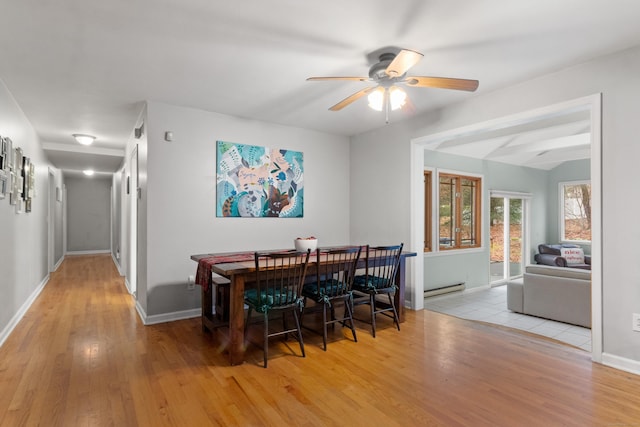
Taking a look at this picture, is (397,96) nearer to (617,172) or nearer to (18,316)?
(617,172)

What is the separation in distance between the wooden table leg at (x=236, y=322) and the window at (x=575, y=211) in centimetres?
774

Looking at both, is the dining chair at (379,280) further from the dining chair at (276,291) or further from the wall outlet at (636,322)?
the wall outlet at (636,322)

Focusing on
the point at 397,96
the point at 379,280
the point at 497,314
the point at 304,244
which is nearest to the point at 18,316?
the point at 304,244

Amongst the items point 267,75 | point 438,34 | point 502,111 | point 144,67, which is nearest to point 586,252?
point 502,111

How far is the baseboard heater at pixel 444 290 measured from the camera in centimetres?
523

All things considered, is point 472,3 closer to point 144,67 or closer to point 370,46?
point 370,46

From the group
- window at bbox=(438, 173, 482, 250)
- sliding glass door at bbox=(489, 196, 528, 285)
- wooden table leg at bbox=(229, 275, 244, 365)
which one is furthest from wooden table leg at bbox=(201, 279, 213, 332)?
sliding glass door at bbox=(489, 196, 528, 285)

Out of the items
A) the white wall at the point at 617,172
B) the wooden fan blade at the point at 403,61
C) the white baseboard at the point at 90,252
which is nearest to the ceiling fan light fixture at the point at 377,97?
the wooden fan blade at the point at 403,61

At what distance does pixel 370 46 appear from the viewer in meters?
2.52

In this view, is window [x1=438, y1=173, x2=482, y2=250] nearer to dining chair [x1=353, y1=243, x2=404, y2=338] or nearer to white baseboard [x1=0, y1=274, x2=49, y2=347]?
dining chair [x1=353, y1=243, x2=404, y2=338]

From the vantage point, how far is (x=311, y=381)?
2.46m

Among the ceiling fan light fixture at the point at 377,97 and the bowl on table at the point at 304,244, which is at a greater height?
the ceiling fan light fixture at the point at 377,97

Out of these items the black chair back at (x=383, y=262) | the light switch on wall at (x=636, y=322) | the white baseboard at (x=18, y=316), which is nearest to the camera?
the light switch on wall at (x=636, y=322)

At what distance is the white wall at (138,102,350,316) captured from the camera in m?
3.74
